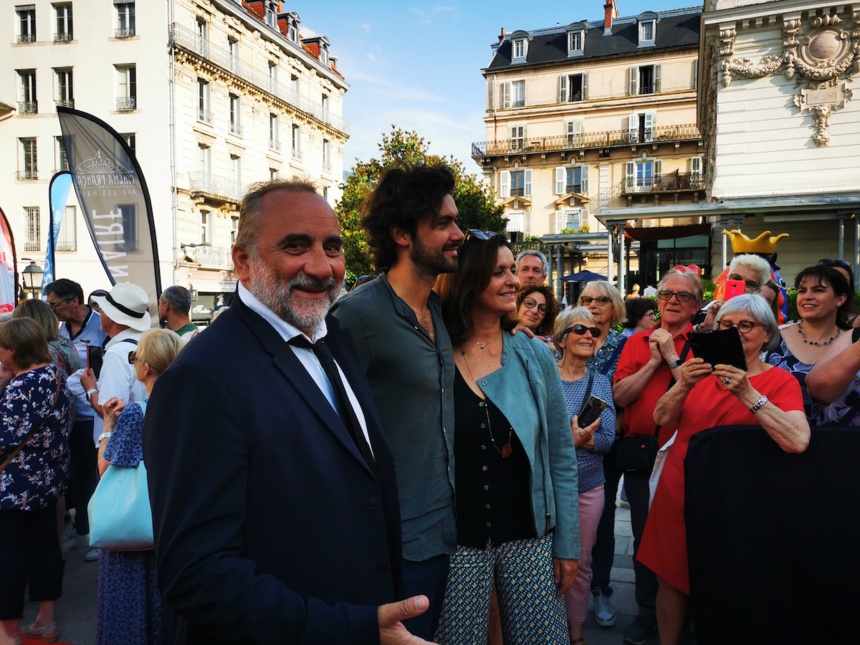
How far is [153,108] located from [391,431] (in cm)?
3227

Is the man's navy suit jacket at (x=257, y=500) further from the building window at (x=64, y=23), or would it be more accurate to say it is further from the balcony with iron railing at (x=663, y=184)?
the balcony with iron railing at (x=663, y=184)

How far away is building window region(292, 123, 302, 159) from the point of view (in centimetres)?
3875

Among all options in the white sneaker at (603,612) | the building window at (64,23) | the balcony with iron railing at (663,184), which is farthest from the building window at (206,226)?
the white sneaker at (603,612)

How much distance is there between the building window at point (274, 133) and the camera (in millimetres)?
36531

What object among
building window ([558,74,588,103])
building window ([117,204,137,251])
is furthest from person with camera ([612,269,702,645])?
building window ([558,74,588,103])

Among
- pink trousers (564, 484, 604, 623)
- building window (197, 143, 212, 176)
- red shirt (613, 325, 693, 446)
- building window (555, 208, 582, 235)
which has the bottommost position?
pink trousers (564, 484, 604, 623)

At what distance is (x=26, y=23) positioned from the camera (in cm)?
3155

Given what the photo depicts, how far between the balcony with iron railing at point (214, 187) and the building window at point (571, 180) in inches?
877

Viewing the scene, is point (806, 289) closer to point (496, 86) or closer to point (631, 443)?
point (631, 443)

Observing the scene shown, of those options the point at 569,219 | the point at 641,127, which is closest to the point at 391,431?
the point at 569,219

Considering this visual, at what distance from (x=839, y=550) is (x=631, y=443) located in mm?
1195

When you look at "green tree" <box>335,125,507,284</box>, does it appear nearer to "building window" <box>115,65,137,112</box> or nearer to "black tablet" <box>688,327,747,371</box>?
"building window" <box>115,65,137,112</box>

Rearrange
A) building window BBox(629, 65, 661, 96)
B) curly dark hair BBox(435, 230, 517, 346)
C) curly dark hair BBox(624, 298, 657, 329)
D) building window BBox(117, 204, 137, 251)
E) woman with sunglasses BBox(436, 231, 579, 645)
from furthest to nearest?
building window BBox(629, 65, 661, 96) < building window BBox(117, 204, 137, 251) < curly dark hair BBox(624, 298, 657, 329) < curly dark hair BBox(435, 230, 517, 346) < woman with sunglasses BBox(436, 231, 579, 645)

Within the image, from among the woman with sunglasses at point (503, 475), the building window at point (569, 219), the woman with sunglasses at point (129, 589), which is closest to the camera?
the woman with sunglasses at point (503, 475)
